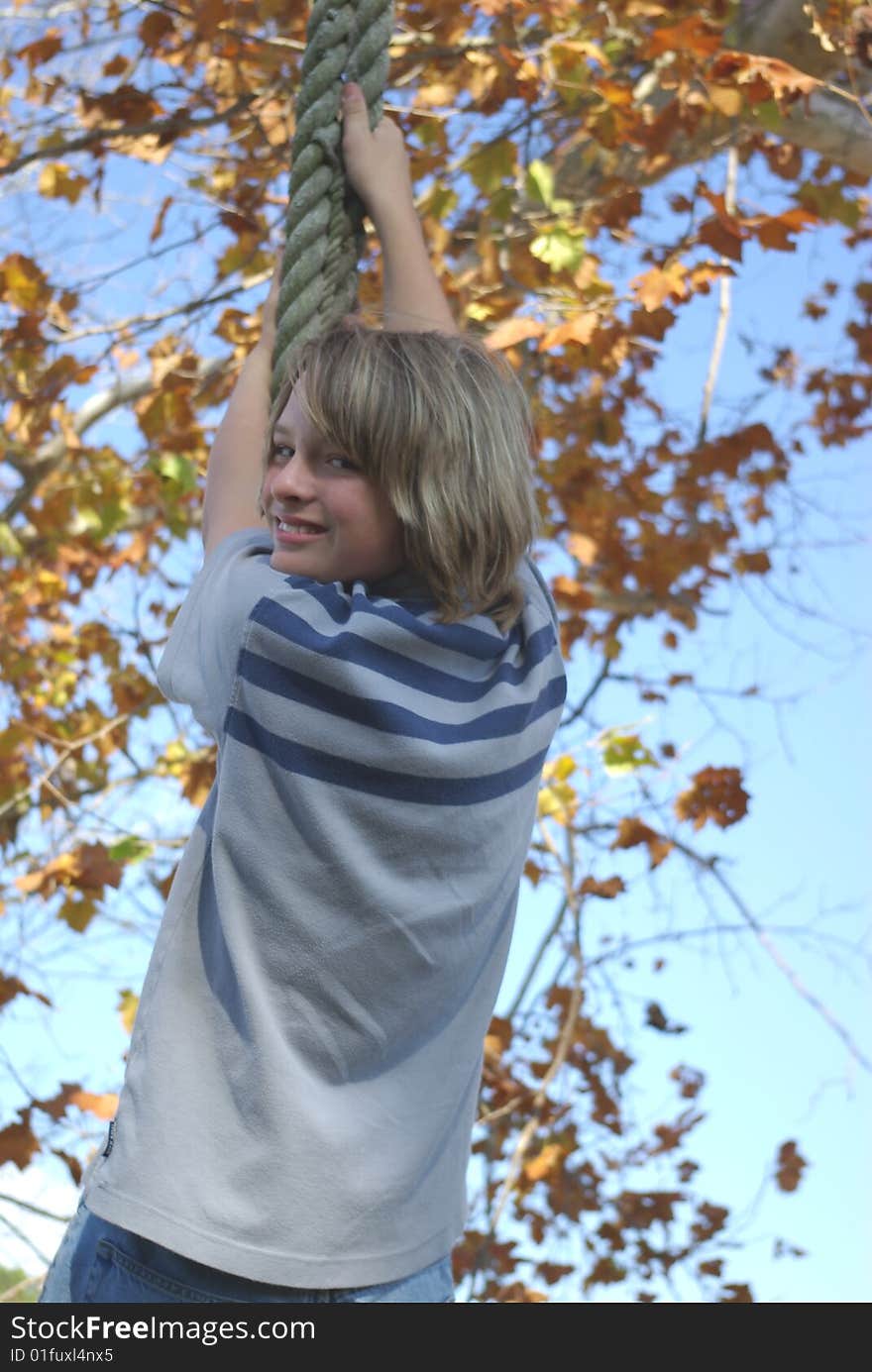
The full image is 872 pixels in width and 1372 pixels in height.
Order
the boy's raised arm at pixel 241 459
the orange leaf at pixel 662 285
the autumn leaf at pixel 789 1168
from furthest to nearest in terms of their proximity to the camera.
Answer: the autumn leaf at pixel 789 1168, the orange leaf at pixel 662 285, the boy's raised arm at pixel 241 459

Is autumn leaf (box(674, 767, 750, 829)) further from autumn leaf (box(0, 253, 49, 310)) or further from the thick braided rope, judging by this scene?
the thick braided rope

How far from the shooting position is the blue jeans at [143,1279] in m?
1.34

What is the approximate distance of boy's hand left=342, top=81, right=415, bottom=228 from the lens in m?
1.84

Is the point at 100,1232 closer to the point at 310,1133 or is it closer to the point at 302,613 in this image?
the point at 310,1133

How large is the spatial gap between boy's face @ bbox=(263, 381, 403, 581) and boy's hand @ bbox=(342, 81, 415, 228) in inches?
17.9

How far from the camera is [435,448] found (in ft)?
4.96

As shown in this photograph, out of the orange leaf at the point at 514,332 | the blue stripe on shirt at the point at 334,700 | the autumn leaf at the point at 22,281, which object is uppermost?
the autumn leaf at the point at 22,281

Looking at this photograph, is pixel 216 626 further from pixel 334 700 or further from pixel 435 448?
pixel 435 448

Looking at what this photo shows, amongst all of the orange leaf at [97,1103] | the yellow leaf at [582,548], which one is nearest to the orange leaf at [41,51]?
the yellow leaf at [582,548]

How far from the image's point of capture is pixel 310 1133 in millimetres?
1353

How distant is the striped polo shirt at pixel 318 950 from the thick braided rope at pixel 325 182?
43 centimetres

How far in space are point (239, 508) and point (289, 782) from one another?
1.44 ft

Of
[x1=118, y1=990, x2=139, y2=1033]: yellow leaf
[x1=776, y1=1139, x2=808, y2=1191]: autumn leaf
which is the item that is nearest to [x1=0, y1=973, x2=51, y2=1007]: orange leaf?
[x1=118, y1=990, x2=139, y2=1033]: yellow leaf

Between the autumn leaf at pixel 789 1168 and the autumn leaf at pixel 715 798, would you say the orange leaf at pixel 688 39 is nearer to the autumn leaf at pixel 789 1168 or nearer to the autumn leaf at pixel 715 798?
the autumn leaf at pixel 715 798
